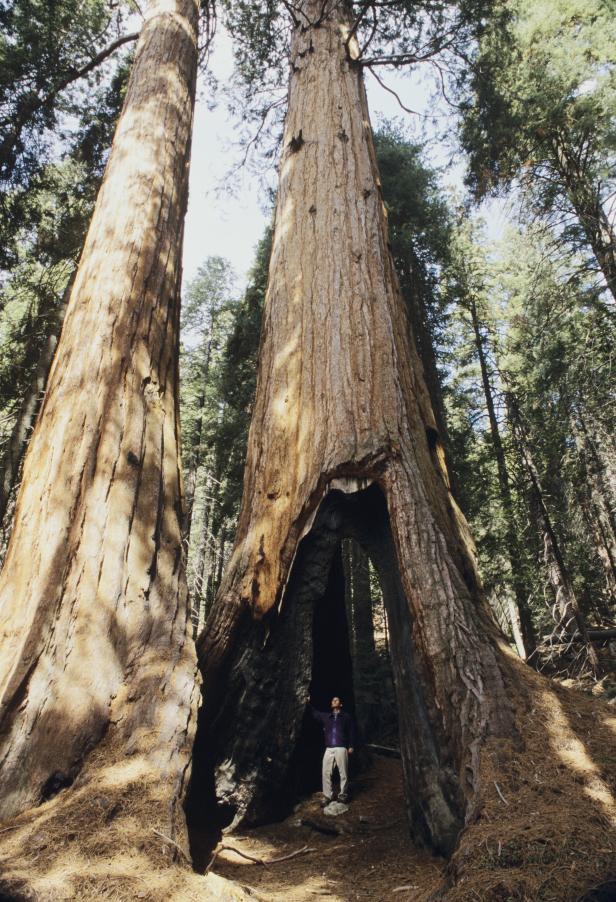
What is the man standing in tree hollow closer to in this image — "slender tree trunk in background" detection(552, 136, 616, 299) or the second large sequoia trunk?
the second large sequoia trunk

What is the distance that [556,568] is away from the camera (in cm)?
1147

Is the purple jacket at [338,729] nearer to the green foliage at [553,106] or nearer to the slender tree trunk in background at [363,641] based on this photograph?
the slender tree trunk in background at [363,641]

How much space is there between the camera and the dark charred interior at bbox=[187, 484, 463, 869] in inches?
142

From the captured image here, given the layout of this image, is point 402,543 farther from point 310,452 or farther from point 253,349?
point 253,349

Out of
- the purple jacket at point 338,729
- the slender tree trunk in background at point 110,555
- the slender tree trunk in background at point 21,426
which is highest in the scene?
the slender tree trunk in background at point 21,426

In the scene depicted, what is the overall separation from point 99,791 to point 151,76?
21.6ft

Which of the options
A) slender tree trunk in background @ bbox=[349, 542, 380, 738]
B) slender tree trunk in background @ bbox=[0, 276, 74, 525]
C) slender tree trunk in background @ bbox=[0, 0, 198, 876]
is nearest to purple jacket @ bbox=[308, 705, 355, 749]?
slender tree trunk in background @ bbox=[0, 0, 198, 876]

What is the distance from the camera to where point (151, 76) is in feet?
19.1

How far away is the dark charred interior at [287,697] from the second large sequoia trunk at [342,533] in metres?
0.01

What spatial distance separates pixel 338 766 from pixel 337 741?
317mm

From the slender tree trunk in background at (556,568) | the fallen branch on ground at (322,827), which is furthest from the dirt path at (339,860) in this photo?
the slender tree trunk in background at (556,568)

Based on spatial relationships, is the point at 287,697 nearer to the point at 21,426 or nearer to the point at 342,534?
the point at 342,534

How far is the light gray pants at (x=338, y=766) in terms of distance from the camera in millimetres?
5559

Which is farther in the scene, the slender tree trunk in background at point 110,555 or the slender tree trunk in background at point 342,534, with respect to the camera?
the slender tree trunk in background at point 342,534
